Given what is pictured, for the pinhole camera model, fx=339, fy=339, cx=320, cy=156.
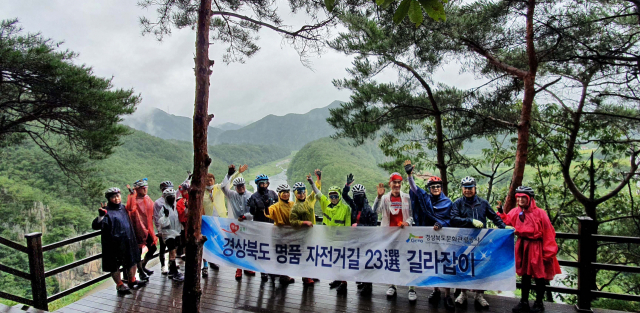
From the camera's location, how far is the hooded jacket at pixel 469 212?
155 inches

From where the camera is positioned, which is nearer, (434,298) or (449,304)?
(449,304)

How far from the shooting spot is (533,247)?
148 inches

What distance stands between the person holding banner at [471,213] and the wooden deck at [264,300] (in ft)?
0.42

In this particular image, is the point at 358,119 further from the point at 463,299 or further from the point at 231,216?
the point at 463,299

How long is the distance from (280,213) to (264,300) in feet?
3.68

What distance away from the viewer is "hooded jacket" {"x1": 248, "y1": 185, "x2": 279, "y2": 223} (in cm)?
497

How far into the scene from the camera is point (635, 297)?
12.1 feet

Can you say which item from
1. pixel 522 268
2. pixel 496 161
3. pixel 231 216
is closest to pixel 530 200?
pixel 522 268

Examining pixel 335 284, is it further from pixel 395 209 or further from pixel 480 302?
pixel 480 302

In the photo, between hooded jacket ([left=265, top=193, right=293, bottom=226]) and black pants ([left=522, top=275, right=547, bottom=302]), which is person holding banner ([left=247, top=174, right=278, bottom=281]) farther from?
black pants ([left=522, top=275, right=547, bottom=302])

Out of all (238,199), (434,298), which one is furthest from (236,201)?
(434,298)

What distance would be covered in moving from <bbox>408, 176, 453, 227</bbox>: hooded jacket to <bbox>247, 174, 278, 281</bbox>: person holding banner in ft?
6.90

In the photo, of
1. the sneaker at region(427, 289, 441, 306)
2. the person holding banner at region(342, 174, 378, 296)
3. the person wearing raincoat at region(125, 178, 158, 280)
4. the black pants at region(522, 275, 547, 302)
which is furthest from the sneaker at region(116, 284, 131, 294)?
the black pants at region(522, 275, 547, 302)

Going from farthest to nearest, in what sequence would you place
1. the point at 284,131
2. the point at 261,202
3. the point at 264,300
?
the point at 284,131, the point at 261,202, the point at 264,300
